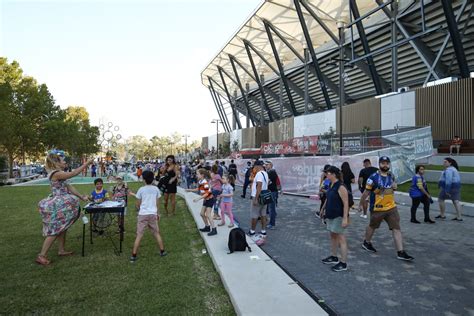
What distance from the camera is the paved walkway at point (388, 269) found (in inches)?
152

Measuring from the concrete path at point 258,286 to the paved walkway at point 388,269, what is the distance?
0.39m

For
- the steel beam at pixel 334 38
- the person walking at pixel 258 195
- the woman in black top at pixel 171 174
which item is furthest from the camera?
the steel beam at pixel 334 38

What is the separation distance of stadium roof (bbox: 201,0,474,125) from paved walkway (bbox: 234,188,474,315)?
16.9 m

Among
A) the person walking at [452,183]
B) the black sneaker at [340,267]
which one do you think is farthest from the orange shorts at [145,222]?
the person walking at [452,183]

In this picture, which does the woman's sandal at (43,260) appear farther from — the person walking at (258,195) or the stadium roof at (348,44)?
the stadium roof at (348,44)

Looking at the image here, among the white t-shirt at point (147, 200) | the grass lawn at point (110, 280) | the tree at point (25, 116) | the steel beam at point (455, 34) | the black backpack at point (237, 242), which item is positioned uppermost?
the steel beam at point (455, 34)

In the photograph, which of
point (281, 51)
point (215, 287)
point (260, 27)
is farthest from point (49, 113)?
point (215, 287)

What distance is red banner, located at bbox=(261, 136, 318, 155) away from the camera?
23.9m

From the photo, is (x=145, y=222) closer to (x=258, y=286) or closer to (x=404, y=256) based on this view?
(x=258, y=286)

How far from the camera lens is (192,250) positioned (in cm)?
613

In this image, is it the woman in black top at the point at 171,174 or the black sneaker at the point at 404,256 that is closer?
the black sneaker at the point at 404,256

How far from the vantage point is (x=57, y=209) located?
530 centimetres

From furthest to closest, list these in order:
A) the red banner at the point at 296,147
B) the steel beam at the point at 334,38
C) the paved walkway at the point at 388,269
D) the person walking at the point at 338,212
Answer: the steel beam at the point at 334,38 < the red banner at the point at 296,147 < the person walking at the point at 338,212 < the paved walkway at the point at 388,269

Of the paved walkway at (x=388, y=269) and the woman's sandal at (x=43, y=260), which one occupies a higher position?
the woman's sandal at (x=43, y=260)
